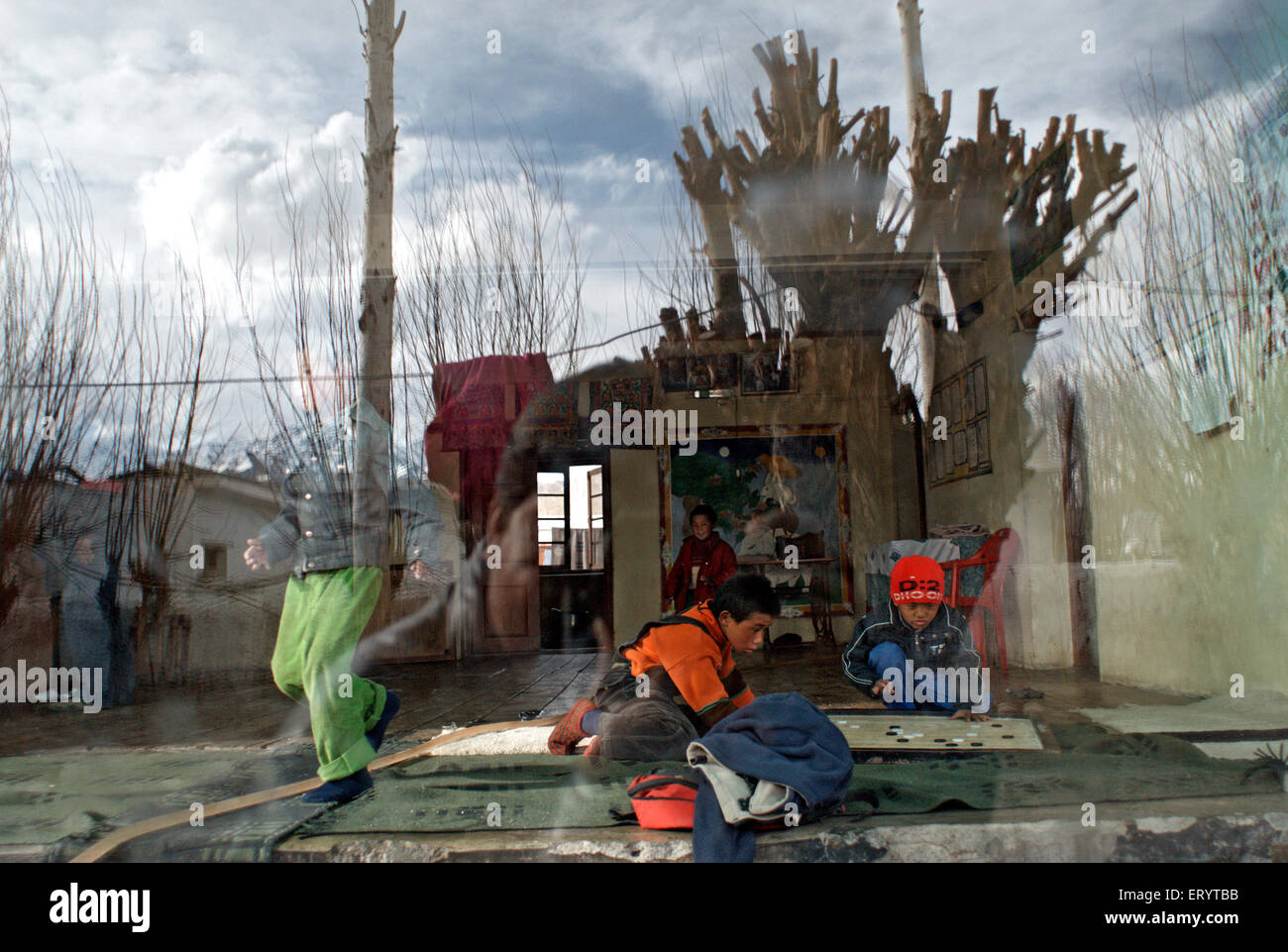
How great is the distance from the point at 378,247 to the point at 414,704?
2.41m

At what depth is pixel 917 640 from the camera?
11.3ft

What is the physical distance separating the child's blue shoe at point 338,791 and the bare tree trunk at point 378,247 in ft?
2.47

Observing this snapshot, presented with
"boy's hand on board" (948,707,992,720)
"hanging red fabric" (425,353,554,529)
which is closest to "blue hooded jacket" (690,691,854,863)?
"boy's hand on board" (948,707,992,720)

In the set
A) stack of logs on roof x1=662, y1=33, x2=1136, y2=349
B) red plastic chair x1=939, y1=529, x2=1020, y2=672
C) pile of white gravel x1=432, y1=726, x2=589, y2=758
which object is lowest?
pile of white gravel x1=432, y1=726, x2=589, y2=758

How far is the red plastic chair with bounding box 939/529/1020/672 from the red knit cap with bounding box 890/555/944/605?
1521 millimetres

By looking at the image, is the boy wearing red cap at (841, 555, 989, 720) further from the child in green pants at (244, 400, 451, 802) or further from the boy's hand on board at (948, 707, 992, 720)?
the child in green pants at (244, 400, 451, 802)

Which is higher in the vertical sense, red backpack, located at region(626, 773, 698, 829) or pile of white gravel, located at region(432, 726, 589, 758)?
red backpack, located at region(626, 773, 698, 829)

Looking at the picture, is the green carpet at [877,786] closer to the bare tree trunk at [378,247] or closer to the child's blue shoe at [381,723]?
the child's blue shoe at [381,723]

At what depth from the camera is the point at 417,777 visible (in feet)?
9.08

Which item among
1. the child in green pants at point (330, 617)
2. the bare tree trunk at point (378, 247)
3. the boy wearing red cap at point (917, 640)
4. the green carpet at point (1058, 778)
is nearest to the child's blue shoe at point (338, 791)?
the child in green pants at point (330, 617)

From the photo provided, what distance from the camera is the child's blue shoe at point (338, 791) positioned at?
97.7 inches

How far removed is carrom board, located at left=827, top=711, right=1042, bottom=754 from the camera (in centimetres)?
286

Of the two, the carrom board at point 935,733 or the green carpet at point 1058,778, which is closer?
the green carpet at point 1058,778

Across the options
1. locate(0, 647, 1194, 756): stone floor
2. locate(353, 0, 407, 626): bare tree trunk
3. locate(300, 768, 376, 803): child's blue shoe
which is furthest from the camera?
locate(0, 647, 1194, 756): stone floor
